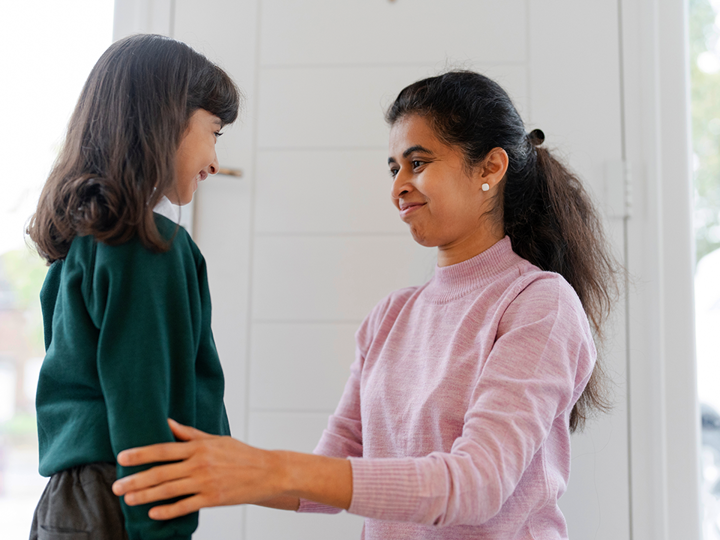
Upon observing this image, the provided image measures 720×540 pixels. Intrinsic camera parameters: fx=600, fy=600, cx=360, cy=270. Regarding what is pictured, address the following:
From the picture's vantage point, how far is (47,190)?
0.89m

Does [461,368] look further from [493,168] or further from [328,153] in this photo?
[328,153]

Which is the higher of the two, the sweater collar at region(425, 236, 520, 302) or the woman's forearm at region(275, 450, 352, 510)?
the sweater collar at region(425, 236, 520, 302)

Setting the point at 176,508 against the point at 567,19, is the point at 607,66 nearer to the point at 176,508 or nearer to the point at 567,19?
the point at 567,19

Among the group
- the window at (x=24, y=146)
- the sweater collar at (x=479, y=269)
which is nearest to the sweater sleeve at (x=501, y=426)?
the sweater collar at (x=479, y=269)

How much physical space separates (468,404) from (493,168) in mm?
453

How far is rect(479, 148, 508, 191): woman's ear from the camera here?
1155mm

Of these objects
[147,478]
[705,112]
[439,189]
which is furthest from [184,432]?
[705,112]

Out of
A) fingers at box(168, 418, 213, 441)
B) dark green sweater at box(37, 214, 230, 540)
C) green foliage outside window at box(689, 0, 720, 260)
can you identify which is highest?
green foliage outside window at box(689, 0, 720, 260)

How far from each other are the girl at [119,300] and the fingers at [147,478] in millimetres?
17

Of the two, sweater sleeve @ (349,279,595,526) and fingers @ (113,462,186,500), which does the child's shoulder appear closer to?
fingers @ (113,462,186,500)

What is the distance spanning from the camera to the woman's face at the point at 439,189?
1.15 meters

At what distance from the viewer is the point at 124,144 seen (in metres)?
0.85

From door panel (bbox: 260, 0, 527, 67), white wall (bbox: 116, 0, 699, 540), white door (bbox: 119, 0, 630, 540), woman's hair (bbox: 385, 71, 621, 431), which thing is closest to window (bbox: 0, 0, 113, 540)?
white wall (bbox: 116, 0, 699, 540)

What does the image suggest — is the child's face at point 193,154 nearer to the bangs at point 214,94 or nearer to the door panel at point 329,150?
the bangs at point 214,94
